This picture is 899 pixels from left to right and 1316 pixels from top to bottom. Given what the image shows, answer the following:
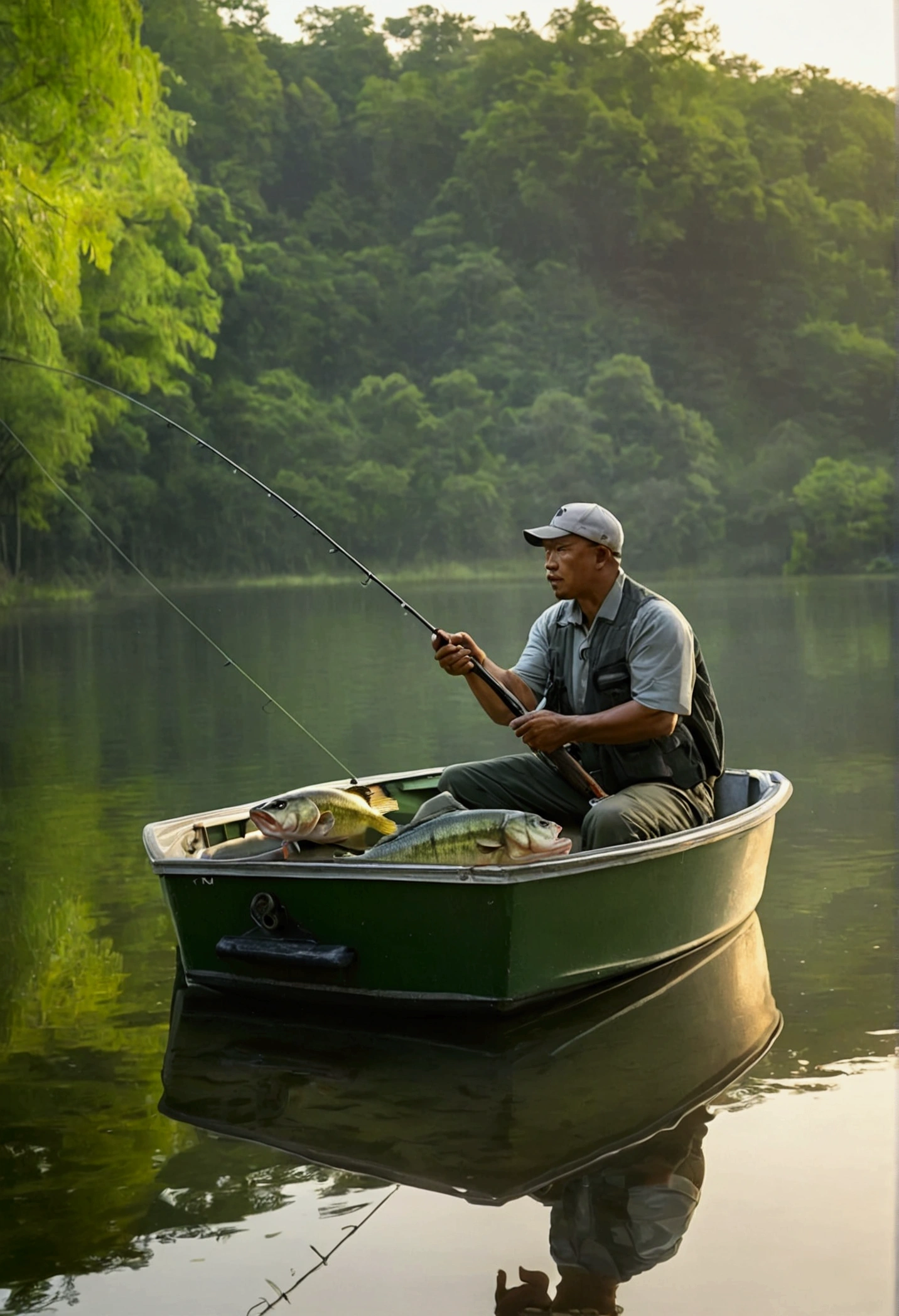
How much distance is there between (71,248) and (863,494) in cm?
3353

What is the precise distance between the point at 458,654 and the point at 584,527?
510 mm

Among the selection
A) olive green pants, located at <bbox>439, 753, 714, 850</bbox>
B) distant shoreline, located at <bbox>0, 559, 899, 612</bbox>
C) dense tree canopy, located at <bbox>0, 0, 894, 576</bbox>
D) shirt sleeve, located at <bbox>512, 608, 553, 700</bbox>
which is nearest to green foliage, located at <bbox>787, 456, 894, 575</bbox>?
dense tree canopy, located at <bbox>0, 0, 894, 576</bbox>

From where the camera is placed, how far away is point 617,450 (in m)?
49.2

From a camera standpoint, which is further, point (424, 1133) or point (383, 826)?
point (383, 826)

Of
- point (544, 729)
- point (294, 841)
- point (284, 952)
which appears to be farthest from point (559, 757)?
point (284, 952)

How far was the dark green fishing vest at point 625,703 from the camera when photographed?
186 inches

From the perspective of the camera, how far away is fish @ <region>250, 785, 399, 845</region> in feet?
15.0

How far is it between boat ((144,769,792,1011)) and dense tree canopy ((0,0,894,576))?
1077 inches

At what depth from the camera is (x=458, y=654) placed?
4.66 m

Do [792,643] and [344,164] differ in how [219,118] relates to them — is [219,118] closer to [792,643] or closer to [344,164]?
[344,164]

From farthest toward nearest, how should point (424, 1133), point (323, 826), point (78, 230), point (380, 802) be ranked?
point (78, 230)
point (380, 802)
point (323, 826)
point (424, 1133)

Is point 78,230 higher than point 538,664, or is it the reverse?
point 78,230

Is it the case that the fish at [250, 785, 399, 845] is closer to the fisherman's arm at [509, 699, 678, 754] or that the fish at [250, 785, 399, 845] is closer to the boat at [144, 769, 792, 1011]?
the boat at [144, 769, 792, 1011]

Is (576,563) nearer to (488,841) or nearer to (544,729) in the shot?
(544,729)
